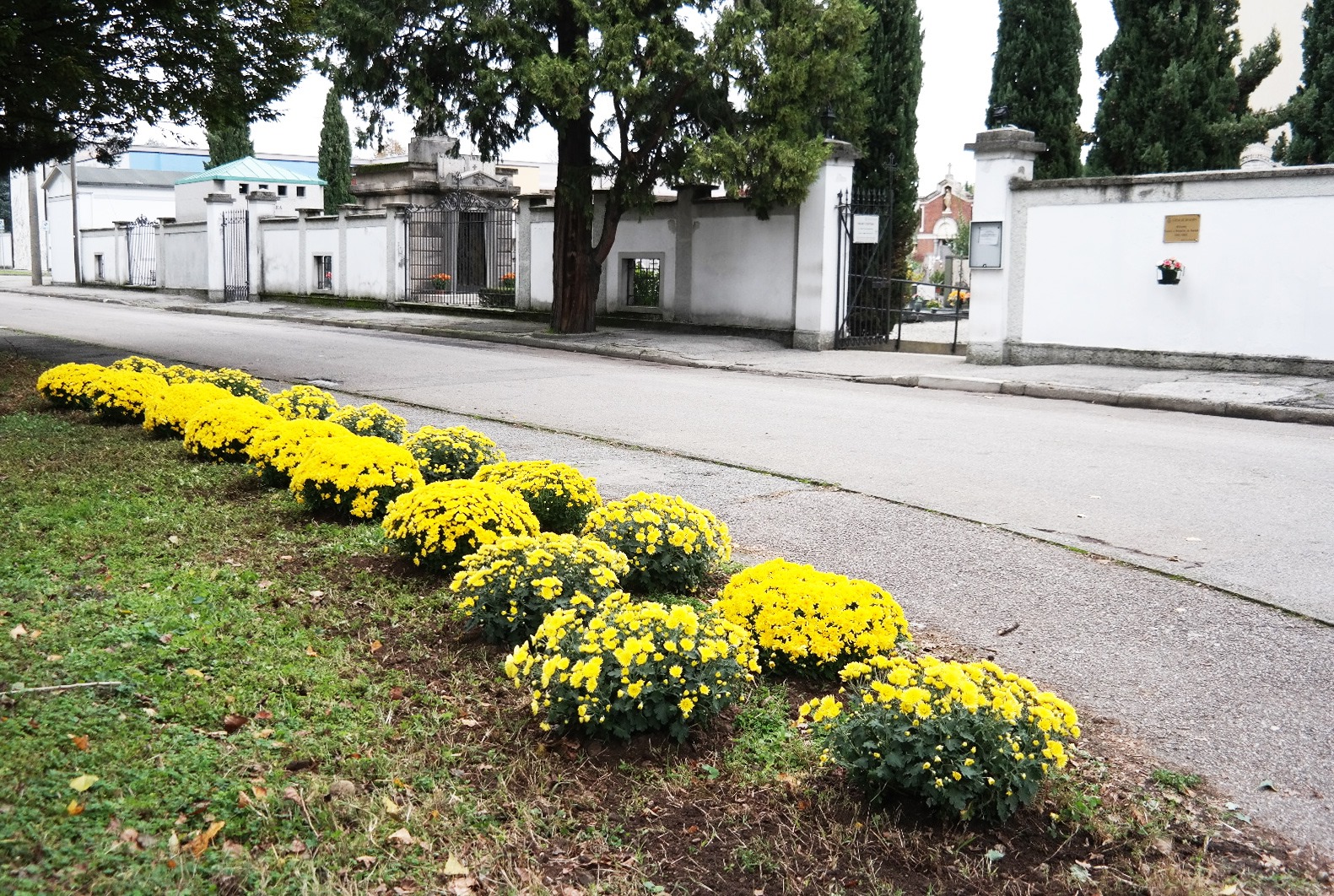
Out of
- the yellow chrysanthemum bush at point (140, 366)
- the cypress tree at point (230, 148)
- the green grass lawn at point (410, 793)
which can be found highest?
the cypress tree at point (230, 148)

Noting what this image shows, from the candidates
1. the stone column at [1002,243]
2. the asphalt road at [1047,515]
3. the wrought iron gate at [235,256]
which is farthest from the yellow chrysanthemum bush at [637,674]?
the wrought iron gate at [235,256]

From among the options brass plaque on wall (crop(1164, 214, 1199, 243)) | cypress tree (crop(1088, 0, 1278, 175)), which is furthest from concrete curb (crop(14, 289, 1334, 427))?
cypress tree (crop(1088, 0, 1278, 175))

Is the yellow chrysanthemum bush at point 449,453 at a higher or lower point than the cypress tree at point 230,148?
lower

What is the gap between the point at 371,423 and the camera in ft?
26.8

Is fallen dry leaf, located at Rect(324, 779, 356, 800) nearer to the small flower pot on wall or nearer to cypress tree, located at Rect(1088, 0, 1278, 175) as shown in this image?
the small flower pot on wall

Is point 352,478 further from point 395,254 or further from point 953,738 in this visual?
point 395,254

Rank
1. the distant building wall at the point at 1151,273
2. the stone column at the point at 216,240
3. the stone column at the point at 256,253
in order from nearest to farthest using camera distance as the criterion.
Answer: the distant building wall at the point at 1151,273 → the stone column at the point at 256,253 → the stone column at the point at 216,240

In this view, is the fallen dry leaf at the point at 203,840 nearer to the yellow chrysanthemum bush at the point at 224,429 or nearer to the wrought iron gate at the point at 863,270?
the yellow chrysanthemum bush at the point at 224,429

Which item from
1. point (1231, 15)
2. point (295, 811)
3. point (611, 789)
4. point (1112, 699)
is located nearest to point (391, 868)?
point (295, 811)

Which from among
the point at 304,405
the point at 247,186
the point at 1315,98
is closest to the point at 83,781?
the point at 304,405

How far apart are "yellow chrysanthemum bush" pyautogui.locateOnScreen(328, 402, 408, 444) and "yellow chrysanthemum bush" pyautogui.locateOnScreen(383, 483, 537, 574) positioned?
7.95ft

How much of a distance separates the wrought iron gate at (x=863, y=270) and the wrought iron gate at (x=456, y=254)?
11.2 m

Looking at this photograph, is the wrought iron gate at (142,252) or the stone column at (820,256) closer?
the stone column at (820,256)

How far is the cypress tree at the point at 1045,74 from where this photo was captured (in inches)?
950
